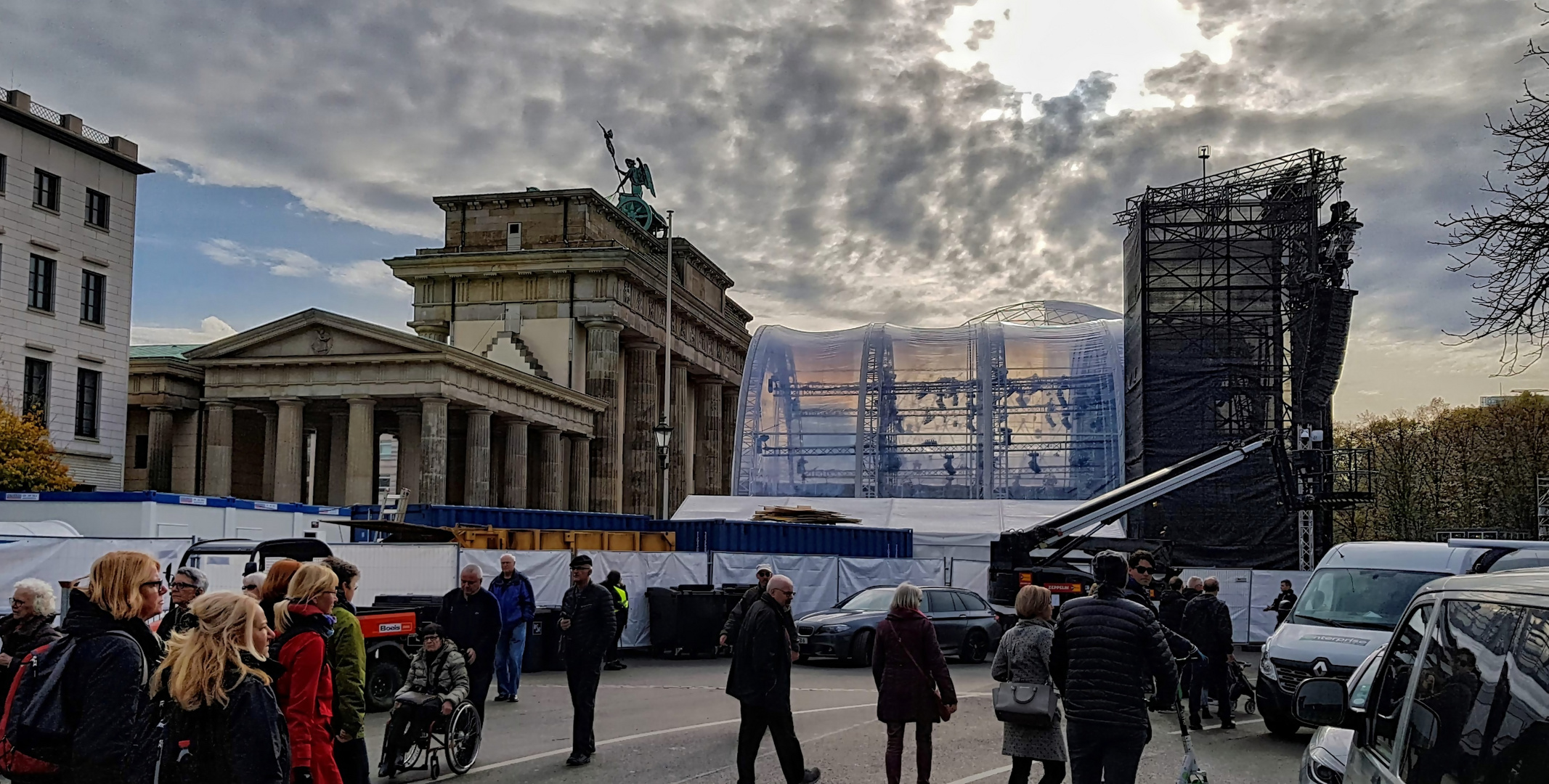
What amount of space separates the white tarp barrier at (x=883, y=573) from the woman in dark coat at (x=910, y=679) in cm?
1860

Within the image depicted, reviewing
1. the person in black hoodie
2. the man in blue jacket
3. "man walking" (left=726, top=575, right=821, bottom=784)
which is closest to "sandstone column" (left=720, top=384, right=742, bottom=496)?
the man in blue jacket

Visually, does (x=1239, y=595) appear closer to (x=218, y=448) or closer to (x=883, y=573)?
(x=883, y=573)

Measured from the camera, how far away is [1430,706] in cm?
386

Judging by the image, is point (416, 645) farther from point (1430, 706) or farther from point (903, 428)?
point (903, 428)

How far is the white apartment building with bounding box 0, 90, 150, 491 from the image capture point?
4066cm

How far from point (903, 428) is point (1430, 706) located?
46846 mm

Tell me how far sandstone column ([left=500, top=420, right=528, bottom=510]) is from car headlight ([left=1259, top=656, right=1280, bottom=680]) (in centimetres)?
3850

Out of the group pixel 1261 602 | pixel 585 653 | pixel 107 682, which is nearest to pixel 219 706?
pixel 107 682

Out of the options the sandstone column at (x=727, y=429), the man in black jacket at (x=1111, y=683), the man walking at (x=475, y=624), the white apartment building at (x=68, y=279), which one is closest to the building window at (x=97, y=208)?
the white apartment building at (x=68, y=279)

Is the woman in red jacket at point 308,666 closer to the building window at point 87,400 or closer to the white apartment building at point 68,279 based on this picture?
the white apartment building at point 68,279

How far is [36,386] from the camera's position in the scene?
41781 mm

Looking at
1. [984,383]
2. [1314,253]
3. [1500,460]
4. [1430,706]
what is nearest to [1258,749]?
[1430,706]

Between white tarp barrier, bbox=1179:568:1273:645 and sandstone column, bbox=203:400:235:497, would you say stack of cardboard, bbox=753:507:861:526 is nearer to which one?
white tarp barrier, bbox=1179:568:1273:645

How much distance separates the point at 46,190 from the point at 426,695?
40202mm
